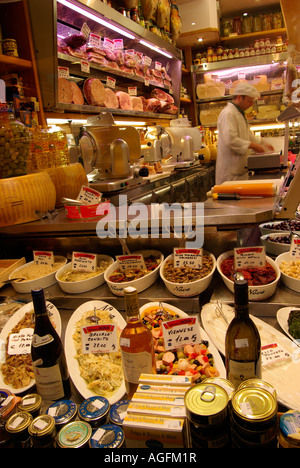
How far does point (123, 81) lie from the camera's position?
16.5ft

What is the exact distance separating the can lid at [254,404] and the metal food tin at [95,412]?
402 millimetres

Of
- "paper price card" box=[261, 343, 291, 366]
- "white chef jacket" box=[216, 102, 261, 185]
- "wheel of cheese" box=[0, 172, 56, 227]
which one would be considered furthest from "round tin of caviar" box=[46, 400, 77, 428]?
"white chef jacket" box=[216, 102, 261, 185]

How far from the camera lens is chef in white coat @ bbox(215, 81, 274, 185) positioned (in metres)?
4.47

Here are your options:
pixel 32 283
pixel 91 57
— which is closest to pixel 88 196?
pixel 32 283

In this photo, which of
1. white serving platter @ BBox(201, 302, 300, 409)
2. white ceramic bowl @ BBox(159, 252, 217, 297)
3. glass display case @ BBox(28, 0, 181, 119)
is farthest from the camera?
glass display case @ BBox(28, 0, 181, 119)

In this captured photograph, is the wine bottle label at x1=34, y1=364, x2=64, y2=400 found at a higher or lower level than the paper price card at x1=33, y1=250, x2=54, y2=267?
lower

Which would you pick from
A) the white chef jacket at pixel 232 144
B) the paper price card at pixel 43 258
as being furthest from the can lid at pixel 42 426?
the white chef jacket at pixel 232 144

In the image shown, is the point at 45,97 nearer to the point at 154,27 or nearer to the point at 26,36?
the point at 26,36

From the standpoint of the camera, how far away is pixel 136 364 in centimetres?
102

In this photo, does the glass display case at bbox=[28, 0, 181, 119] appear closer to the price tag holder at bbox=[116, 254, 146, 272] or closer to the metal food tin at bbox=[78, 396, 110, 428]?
the price tag holder at bbox=[116, 254, 146, 272]

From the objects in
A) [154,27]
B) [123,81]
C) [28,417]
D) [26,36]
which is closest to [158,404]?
[28,417]

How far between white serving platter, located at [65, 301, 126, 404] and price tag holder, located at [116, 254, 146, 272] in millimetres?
271

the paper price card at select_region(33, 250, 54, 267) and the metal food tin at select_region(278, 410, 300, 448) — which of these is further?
the paper price card at select_region(33, 250, 54, 267)

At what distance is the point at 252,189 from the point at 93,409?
4.94 feet
